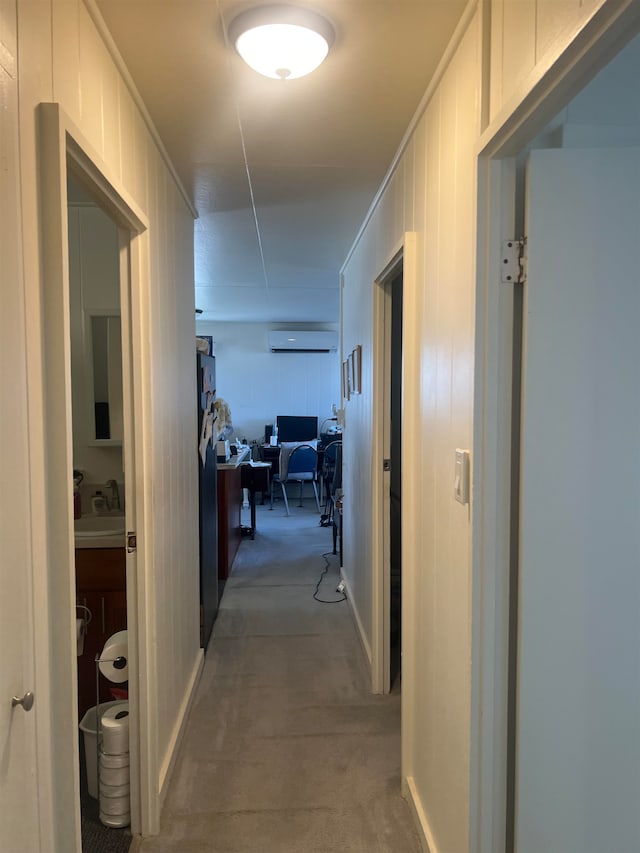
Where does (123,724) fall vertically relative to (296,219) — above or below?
below

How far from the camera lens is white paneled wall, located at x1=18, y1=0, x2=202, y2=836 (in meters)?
0.99

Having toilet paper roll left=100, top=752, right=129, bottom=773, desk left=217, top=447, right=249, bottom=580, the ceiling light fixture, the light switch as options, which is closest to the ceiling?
the ceiling light fixture

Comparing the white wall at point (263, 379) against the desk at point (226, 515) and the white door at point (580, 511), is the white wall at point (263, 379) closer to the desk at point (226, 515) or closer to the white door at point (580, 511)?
the desk at point (226, 515)

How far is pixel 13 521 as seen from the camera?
917 mm

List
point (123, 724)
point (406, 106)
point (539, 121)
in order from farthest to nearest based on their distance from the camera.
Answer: point (123, 724) < point (406, 106) < point (539, 121)

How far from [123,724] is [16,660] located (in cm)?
111

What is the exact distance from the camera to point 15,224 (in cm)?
92

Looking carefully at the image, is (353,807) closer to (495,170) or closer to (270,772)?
(270,772)

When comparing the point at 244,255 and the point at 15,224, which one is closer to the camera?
the point at 15,224

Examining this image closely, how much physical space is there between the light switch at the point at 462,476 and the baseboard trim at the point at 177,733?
4.86 ft

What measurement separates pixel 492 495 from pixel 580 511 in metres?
0.19

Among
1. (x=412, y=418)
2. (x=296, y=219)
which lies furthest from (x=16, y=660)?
(x=296, y=219)

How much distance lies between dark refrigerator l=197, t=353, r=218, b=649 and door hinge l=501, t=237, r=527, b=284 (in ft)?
6.64

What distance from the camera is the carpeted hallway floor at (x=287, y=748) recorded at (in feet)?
5.90
